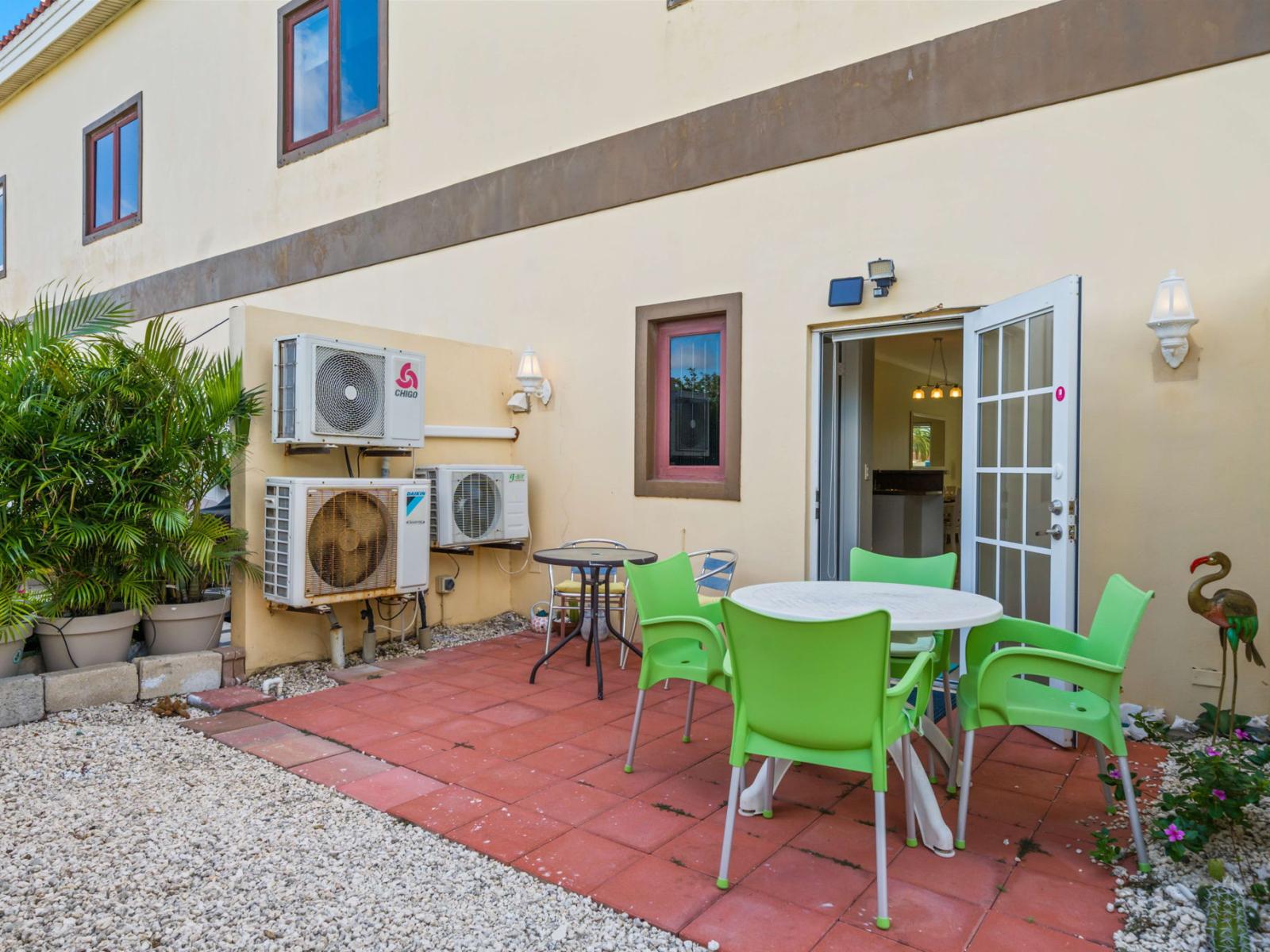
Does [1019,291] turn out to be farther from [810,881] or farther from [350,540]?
[350,540]

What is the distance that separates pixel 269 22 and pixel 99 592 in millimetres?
6152

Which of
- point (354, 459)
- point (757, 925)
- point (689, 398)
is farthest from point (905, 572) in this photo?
point (354, 459)

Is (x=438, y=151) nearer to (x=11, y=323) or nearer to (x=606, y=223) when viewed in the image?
(x=606, y=223)

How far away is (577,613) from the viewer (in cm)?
533

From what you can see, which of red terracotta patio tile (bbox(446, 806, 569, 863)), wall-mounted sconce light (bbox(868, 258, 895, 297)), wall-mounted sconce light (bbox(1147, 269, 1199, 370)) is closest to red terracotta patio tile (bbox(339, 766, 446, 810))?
red terracotta patio tile (bbox(446, 806, 569, 863))

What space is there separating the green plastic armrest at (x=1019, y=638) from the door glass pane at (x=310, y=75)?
7021mm

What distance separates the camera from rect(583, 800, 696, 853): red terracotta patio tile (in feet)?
8.50

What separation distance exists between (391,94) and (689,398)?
12.5 feet

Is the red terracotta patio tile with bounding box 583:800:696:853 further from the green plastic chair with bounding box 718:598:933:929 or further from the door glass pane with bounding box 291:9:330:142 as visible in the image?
the door glass pane with bounding box 291:9:330:142

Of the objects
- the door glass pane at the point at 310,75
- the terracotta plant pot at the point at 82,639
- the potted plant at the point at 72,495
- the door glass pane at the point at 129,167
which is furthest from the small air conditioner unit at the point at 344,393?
the door glass pane at the point at 129,167

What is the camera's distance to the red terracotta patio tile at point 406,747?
10.9 feet

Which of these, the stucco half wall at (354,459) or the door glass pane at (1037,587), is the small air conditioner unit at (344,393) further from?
the door glass pane at (1037,587)

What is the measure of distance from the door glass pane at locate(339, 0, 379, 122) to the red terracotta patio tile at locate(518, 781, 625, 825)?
20.0ft

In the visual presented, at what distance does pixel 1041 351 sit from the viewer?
3.54 metres
